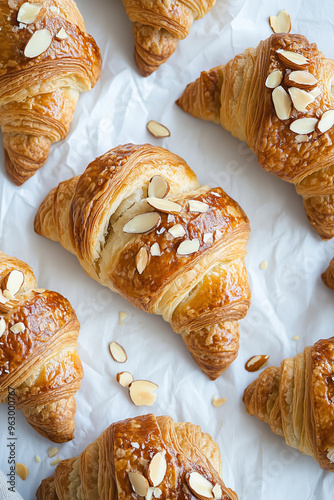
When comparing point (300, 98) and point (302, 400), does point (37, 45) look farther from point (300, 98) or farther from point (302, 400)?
point (302, 400)

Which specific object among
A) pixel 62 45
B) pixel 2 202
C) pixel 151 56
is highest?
pixel 62 45

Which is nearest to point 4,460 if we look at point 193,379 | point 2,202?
point 193,379

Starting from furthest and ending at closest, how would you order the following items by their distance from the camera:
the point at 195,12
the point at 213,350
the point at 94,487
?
the point at 195,12, the point at 213,350, the point at 94,487

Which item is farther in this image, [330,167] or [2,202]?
[2,202]

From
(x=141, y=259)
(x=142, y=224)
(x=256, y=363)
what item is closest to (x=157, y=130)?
(x=142, y=224)

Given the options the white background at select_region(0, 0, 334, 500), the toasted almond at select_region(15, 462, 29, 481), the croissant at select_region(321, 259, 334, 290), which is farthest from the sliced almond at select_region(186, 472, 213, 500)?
the croissant at select_region(321, 259, 334, 290)

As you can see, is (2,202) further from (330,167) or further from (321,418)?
(321,418)

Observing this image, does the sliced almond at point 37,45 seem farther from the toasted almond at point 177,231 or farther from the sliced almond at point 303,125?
the sliced almond at point 303,125
